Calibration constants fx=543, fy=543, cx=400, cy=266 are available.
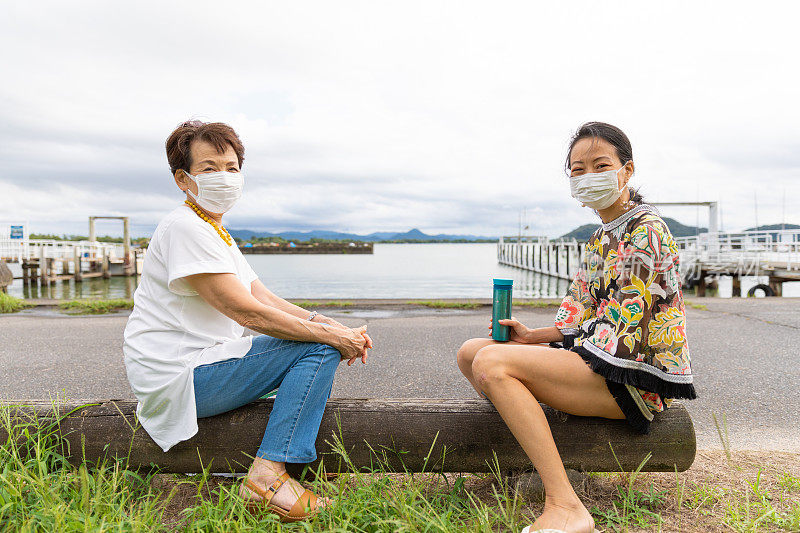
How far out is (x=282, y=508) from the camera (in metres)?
2.05

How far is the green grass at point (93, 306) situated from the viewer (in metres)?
9.55

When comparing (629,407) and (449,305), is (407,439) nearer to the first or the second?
(629,407)

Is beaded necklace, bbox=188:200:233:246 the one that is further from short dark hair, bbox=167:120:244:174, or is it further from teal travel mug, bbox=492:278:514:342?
teal travel mug, bbox=492:278:514:342

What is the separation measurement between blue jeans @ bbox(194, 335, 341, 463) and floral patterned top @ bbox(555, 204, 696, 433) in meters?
1.08

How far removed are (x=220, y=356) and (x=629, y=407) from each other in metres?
1.69

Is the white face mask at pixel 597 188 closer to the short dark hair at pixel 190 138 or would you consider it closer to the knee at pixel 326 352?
the knee at pixel 326 352

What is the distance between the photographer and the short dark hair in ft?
7.94

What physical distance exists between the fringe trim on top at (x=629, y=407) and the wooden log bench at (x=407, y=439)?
7cm

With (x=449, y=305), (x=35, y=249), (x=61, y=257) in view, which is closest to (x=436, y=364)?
(x=449, y=305)

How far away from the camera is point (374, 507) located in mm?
Answer: 2104

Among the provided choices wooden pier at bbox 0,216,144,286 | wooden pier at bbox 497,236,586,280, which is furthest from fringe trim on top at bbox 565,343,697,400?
wooden pier at bbox 0,216,144,286

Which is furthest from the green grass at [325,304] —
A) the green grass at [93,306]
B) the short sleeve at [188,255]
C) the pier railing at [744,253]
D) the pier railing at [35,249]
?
the pier railing at [35,249]

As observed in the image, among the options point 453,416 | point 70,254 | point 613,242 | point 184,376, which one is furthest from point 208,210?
point 70,254

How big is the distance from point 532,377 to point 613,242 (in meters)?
0.69
